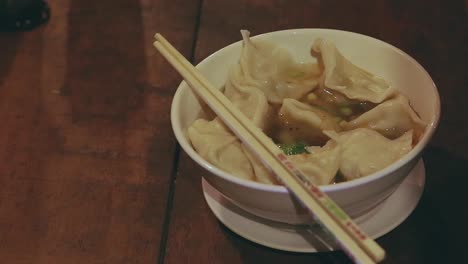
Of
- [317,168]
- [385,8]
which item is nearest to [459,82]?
[385,8]

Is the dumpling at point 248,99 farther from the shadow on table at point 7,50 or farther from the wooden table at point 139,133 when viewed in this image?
the shadow on table at point 7,50

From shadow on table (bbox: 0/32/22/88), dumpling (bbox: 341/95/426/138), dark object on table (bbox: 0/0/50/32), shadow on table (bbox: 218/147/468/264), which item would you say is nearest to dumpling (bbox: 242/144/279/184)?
shadow on table (bbox: 218/147/468/264)

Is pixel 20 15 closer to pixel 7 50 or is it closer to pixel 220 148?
pixel 7 50

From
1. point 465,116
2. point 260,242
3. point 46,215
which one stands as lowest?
point 46,215

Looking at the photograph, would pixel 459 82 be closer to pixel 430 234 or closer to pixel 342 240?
pixel 430 234

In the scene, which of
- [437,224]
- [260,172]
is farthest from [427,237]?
[260,172]

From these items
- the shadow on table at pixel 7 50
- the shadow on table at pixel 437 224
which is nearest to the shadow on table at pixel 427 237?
the shadow on table at pixel 437 224

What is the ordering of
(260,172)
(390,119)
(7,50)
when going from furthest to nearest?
1. (7,50)
2. (390,119)
3. (260,172)
